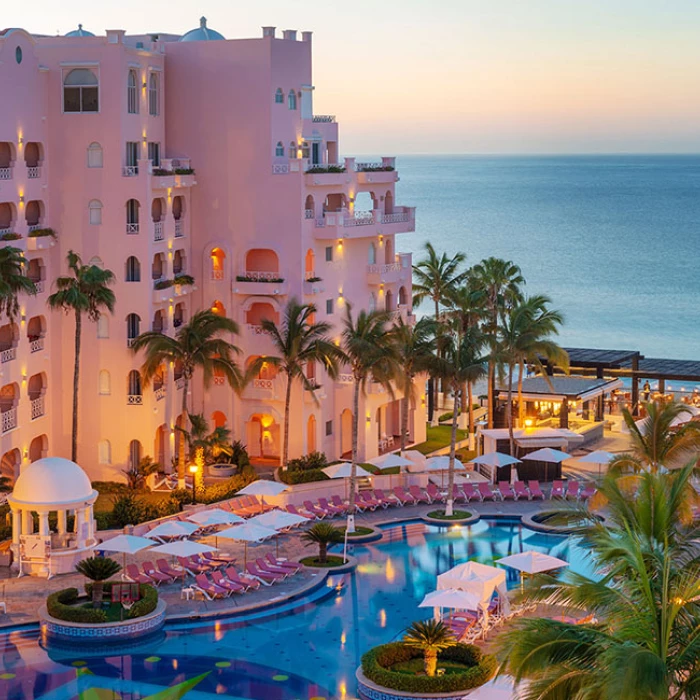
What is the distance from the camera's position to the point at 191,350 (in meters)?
49.1

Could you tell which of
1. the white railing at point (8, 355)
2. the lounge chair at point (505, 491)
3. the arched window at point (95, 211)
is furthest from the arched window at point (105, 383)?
Result: the lounge chair at point (505, 491)

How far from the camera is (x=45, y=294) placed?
166 feet

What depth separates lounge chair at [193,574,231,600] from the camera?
38406 mm

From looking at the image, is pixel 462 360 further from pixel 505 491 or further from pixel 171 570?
pixel 171 570

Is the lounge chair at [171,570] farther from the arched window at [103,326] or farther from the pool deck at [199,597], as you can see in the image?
the arched window at [103,326]

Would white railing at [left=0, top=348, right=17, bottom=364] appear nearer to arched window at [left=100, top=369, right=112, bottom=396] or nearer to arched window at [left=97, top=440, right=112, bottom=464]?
arched window at [left=100, top=369, right=112, bottom=396]

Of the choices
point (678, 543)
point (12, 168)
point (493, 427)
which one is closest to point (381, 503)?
point (493, 427)

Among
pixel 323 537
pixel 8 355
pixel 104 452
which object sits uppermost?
pixel 8 355

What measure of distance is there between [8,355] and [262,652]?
17.8 m

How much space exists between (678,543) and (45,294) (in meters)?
32.7

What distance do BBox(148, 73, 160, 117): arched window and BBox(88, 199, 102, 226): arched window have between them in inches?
177

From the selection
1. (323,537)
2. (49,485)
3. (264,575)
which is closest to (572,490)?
(323,537)

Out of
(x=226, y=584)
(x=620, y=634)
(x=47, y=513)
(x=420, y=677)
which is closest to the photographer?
(x=620, y=634)

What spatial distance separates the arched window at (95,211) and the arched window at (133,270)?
184 cm
